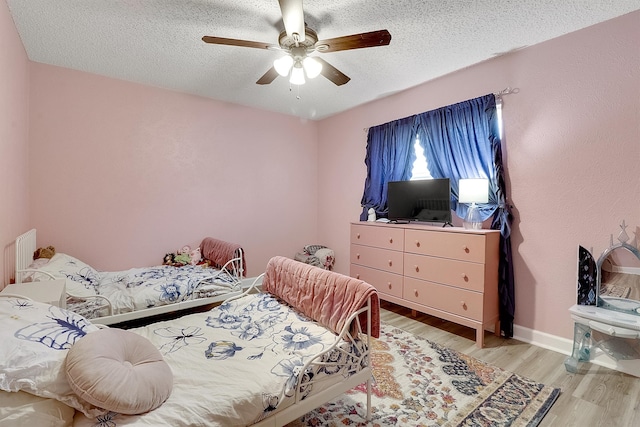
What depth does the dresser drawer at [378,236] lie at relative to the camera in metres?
3.31

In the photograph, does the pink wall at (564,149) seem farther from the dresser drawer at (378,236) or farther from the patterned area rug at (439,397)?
the dresser drawer at (378,236)

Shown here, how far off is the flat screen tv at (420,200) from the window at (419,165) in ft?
0.84

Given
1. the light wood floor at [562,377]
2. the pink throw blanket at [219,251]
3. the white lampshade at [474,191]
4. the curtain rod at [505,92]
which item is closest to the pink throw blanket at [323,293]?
the pink throw blanket at [219,251]

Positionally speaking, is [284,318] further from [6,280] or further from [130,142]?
[130,142]

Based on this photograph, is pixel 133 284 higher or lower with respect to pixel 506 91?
lower

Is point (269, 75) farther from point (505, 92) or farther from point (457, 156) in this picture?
point (505, 92)

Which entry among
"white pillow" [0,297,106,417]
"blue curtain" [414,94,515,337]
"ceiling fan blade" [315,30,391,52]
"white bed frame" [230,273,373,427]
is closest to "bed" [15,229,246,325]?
"white pillow" [0,297,106,417]

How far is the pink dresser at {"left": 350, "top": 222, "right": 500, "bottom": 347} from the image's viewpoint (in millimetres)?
2664

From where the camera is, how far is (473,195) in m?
2.87

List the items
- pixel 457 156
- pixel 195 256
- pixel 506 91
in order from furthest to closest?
pixel 195 256 < pixel 457 156 < pixel 506 91

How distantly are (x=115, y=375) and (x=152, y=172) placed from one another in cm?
299

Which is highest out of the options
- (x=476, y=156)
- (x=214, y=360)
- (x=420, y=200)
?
(x=476, y=156)

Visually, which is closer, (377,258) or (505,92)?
(505,92)

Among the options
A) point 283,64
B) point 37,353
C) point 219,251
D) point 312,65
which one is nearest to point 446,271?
point 312,65
